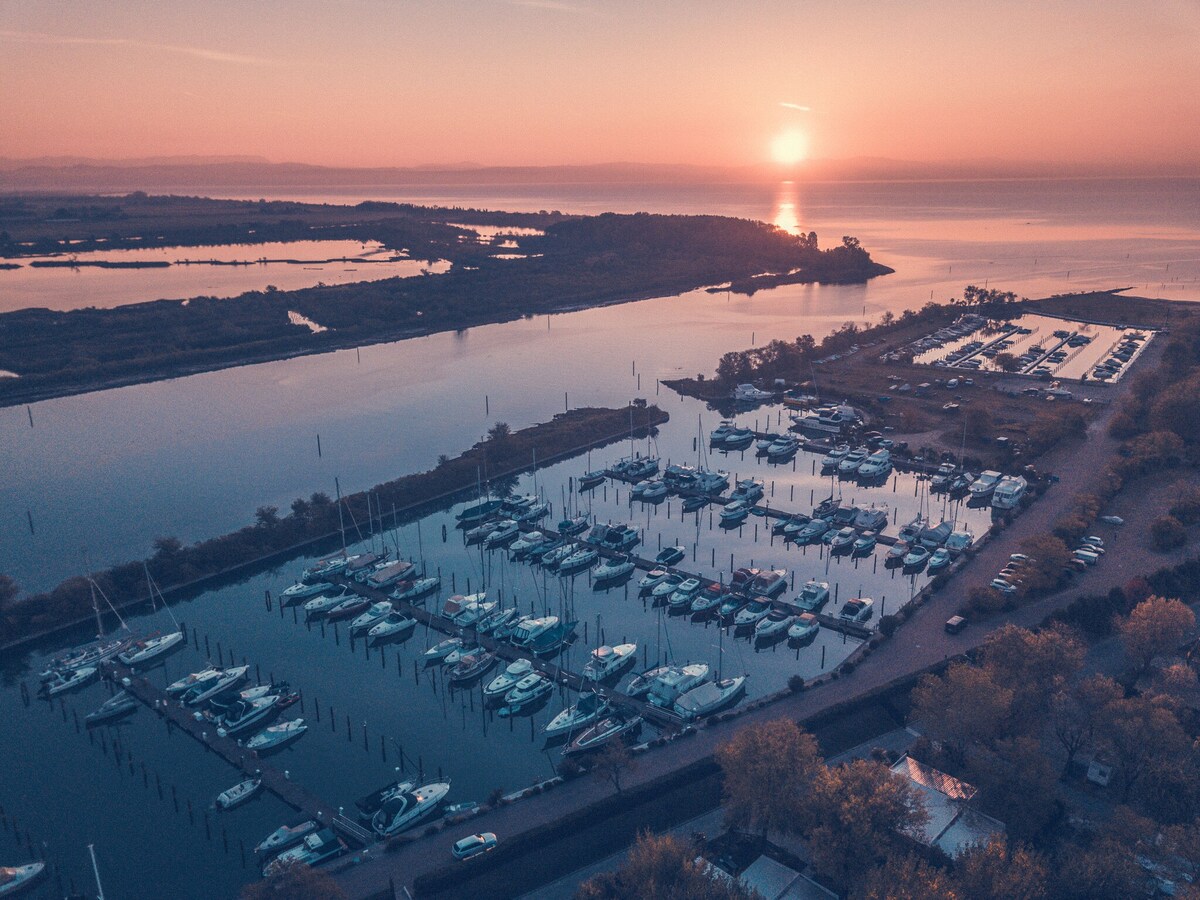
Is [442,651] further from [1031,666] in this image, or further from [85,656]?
[1031,666]

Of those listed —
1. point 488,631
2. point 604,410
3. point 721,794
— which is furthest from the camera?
→ point 604,410

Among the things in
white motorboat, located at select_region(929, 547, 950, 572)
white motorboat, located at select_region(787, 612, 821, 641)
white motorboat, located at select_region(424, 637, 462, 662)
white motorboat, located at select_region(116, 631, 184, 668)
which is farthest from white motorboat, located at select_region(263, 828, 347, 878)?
white motorboat, located at select_region(929, 547, 950, 572)

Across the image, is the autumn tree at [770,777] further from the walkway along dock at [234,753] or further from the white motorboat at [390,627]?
the white motorboat at [390,627]

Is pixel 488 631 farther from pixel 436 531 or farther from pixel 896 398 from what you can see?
pixel 896 398

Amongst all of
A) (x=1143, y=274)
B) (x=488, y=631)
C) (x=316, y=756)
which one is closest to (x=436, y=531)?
(x=488, y=631)

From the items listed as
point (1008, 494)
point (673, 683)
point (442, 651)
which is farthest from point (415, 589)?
point (1008, 494)

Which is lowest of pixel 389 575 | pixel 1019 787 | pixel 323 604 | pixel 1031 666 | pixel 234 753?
pixel 234 753
